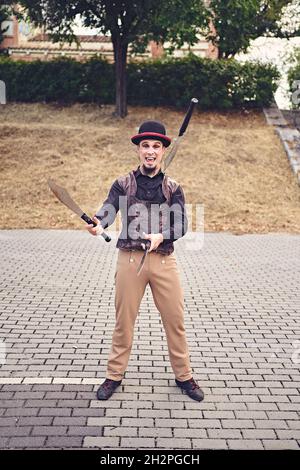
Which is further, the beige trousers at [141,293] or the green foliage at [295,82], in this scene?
the green foliage at [295,82]

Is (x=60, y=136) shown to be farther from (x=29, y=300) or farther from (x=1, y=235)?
(x=29, y=300)

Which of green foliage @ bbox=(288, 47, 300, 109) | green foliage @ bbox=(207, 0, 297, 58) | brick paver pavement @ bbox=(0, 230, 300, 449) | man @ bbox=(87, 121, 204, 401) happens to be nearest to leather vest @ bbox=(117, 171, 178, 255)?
man @ bbox=(87, 121, 204, 401)

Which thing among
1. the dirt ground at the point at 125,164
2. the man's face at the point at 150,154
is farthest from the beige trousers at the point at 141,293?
the dirt ground at the point at 125,164

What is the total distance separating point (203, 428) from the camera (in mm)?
3621

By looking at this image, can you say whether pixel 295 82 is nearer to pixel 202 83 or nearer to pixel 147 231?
pixel 202 83

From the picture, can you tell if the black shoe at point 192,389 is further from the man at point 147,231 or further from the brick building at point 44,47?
the brick building at point 44,47

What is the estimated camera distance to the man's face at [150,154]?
12.8 ft

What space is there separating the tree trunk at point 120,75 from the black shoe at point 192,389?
→ 1485 centimetres

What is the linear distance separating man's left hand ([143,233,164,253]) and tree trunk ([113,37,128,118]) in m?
14.7

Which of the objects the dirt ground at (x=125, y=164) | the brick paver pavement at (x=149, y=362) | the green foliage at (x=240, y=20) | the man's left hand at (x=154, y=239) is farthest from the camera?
the green foliage at (x=240, y=20)

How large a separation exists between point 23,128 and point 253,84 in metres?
8.53

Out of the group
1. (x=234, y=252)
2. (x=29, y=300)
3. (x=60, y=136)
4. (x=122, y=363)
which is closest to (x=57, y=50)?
(x=60, y=136)

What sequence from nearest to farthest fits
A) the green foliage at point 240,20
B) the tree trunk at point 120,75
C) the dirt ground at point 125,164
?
1. the dirt ground at point 125,164
2. the tree trunk at point 120,75
3. the green foliage at point 240,20

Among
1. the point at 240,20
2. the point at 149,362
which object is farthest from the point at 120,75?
the point at 149,362
